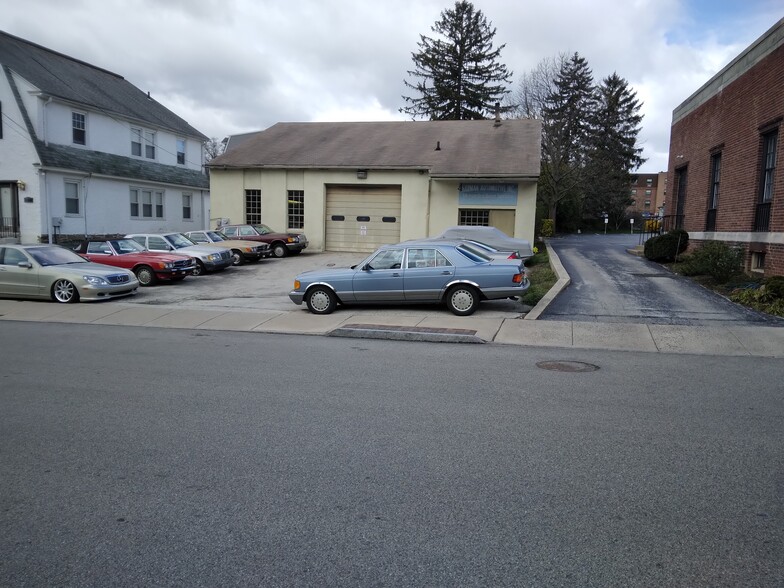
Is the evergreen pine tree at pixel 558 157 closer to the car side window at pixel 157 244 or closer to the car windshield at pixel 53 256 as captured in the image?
the car side window at pixel 157 244

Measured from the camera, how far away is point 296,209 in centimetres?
2742

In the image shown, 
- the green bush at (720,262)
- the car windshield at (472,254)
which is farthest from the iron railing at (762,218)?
the car windshield at (472,254)

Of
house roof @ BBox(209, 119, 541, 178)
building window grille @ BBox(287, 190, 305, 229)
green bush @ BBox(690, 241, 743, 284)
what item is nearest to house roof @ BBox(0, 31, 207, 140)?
house roof @ BBox(209, 119, 541, 178)

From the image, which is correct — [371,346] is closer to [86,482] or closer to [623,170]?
[86,482]

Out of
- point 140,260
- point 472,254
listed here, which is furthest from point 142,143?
point 472,254

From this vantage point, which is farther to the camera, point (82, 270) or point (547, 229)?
point (547, 229)

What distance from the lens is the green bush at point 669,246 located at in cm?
1955

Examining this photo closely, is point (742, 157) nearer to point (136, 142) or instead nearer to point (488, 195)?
point (488, 195)

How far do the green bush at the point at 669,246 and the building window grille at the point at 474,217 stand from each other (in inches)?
→ 268

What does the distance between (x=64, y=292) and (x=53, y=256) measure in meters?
1.47

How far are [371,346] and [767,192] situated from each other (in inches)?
471

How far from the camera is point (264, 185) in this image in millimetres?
27312

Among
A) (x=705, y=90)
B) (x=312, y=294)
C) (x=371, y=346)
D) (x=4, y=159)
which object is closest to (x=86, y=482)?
(x=371, y=346)

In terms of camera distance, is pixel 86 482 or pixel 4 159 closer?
pixel 86 482
